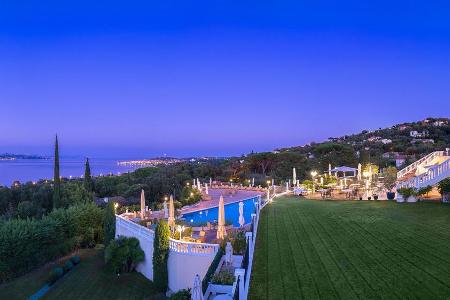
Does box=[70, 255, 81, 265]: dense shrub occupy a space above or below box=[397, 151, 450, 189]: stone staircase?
below

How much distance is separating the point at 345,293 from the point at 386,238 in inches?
171

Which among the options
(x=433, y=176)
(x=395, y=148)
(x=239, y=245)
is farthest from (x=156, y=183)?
(x=395, y=148)

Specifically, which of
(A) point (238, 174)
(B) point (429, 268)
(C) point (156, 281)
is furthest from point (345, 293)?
(A) point (238, 174)

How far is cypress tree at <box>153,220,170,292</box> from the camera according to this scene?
15.3m

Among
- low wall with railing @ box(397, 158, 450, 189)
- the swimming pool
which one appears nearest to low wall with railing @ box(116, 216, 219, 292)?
the swimming pool

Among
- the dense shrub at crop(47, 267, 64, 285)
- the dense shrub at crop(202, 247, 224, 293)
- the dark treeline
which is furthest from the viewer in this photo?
the dark treeline

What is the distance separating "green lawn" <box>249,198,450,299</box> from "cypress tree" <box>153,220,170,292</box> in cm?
403

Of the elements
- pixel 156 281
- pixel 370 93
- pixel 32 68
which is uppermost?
pixel 32 68

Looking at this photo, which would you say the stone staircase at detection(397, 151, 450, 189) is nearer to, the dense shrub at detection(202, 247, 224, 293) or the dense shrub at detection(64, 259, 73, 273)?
the dense shrub at detection(202, 247, 224, 293)

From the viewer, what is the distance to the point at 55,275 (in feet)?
62.2

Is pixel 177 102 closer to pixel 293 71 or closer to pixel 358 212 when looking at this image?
pixel 293 71

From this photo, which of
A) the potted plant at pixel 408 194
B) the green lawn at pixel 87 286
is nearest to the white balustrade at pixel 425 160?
the potted plant at pixel 408 194

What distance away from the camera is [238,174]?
48.4 m

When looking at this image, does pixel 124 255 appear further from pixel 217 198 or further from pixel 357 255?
pixel 217 198
